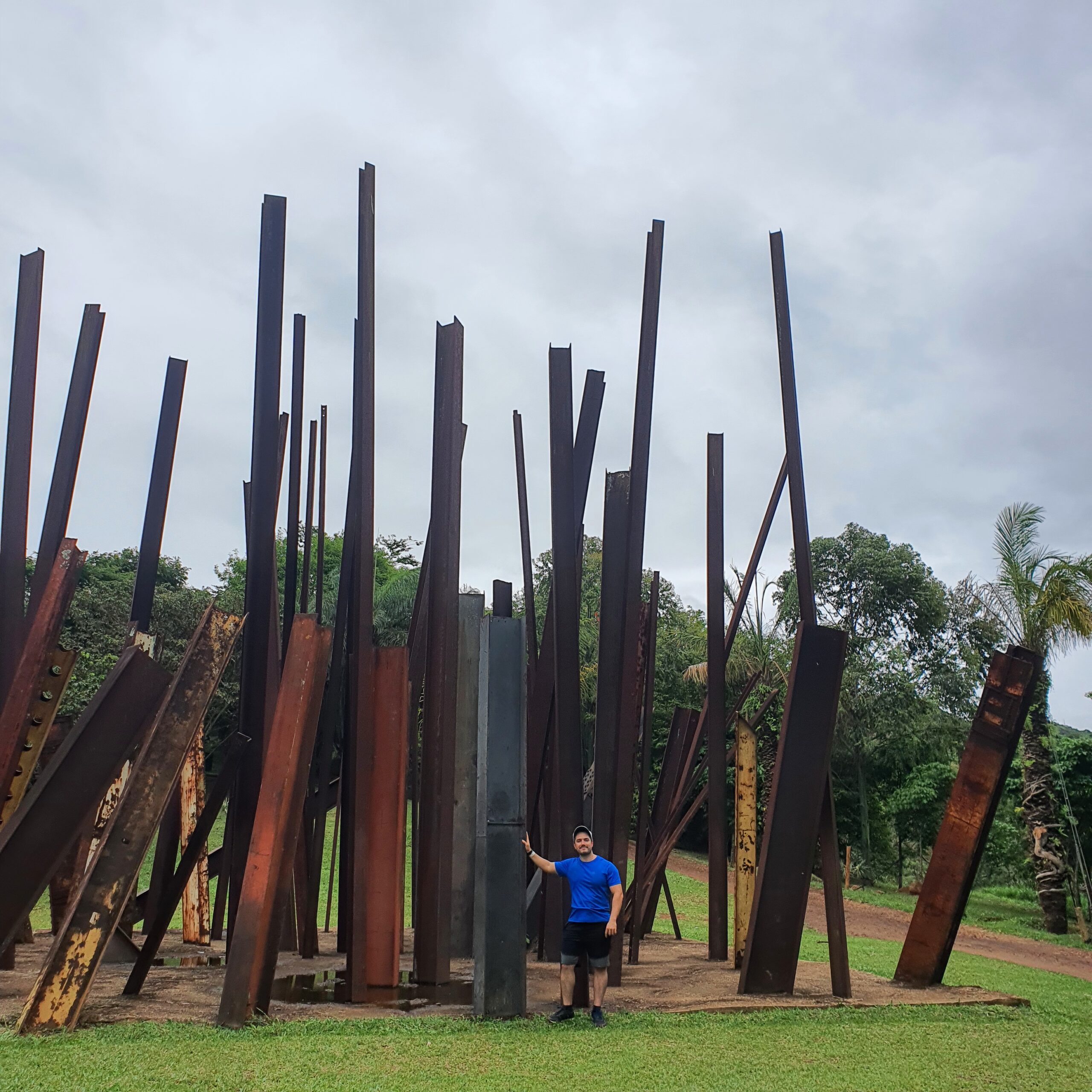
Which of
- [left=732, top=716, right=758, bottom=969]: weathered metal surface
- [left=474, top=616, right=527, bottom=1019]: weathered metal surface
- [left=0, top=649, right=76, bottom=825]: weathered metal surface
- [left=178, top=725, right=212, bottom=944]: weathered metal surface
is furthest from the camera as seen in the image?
[left=178, top=725, right=212, bottom=944]: weathered metal surface

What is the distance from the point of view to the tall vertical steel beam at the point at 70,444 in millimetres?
8445

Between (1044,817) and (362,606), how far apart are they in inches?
564

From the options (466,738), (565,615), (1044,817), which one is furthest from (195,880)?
(1044,817)

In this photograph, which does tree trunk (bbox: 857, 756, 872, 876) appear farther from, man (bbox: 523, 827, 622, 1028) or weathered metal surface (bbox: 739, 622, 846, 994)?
man (bbox: 523, 827, 622, 1028)

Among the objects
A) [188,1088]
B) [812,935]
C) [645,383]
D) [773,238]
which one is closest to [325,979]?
[188,1088]

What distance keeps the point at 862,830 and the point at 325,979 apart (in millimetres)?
20303

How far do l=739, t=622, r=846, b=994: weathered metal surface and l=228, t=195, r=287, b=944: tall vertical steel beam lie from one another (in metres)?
3.52

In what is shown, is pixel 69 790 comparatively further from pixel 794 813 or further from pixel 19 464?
pixel 794 813

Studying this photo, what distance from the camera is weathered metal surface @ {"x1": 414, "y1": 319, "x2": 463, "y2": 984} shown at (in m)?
7.29

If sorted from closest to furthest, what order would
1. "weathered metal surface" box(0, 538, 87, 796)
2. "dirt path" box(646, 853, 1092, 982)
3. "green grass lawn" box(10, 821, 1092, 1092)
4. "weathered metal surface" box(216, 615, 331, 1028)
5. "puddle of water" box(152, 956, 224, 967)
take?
1. "green grass lawn" box(10, 821, 1092, 1092)
2. "weathered metal surface" box(216, 615, 331, 1028)
3. "weathered metal surface" box(0, 538, 87, 796)
4. "puddle of water" box(152, 956, 224, 967)
5. "dirt path" box(646, 853, 1092, 982)

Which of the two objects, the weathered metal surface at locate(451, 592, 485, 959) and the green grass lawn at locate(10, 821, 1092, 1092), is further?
the weathered metal surface at locate(451, 592, 485, 959)

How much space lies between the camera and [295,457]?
9445mm

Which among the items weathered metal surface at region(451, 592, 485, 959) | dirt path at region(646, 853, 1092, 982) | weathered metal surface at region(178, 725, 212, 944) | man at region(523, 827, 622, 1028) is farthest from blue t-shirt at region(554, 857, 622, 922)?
dirt path at region(646, 853, 1092, 982)

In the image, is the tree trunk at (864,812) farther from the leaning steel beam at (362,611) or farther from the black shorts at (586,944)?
the black shorts at (586,944)
